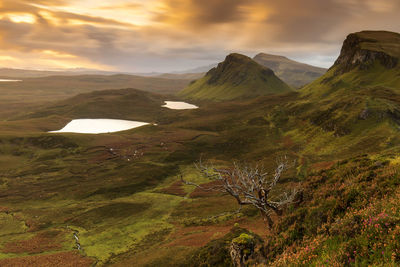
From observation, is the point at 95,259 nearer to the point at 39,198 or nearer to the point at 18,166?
the point at 39,198

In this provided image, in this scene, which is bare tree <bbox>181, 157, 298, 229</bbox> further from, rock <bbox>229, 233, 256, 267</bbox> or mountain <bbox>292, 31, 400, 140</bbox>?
mountain <bbox>292, 31, 400, 140</bbox>

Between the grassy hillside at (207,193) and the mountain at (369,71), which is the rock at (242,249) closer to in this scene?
the grassy hillside at (207,193)

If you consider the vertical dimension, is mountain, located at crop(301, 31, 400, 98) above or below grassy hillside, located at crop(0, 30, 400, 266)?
above

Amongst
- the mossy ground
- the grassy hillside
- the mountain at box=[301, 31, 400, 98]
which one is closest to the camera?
the grassy hillside

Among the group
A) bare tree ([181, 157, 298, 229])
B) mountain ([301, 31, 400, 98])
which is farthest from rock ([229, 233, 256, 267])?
mountain ([301, 31, 400, 98])

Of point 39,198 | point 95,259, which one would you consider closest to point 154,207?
point 95,259

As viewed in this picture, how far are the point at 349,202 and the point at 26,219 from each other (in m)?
77.2

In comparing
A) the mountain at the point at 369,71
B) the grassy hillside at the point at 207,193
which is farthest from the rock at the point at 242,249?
the mountain at the point at 369,71

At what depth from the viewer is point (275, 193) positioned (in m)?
60.1

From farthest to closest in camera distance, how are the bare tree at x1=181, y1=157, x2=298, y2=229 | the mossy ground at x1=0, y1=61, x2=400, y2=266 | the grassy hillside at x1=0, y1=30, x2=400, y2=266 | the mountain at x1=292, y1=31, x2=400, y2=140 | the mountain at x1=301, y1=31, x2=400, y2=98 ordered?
the mountain at x1=301, y1=31, x2=400, y2=98, the mountain at x1=292, y1=31, x2=400, y2=140, the bare tree at x1=181, y1=157, x2=298, y2=229, the mossy ground at x1=0, y1=61, x2=400, y2=266, the grassy hillside at x1=0, y1=30, x2=400, y2=266

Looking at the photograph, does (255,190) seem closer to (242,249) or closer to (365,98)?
(242,249)

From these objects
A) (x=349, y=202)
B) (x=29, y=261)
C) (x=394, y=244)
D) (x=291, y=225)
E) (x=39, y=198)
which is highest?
(x=394, y=244)

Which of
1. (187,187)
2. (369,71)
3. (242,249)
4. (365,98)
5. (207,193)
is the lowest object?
(187,187)

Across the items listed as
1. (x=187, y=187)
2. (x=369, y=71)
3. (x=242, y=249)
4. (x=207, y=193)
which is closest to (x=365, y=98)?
(x=369, y=71)
